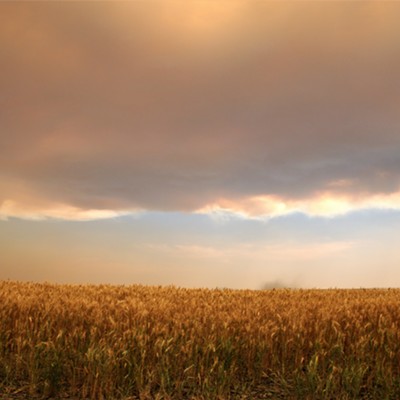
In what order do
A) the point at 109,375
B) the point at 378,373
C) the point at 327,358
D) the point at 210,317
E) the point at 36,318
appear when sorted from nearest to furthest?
the point at 109,375, the point at 378,373, the point at 327,358, the point at 36,318, the point at 210,317

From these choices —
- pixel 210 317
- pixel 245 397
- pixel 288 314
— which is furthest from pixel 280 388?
pixel 288 314

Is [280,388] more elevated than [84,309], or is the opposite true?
[84,309]

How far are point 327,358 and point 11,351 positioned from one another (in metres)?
4.31

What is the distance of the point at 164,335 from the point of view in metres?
7.18

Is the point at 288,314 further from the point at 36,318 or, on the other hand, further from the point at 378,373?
the point at 36,318

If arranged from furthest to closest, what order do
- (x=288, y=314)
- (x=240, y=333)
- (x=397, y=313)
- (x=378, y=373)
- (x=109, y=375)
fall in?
(x=397, y=313) < (x=288, y=314) < (x=240, y=333) < (x=378, y=373) < (x=109, y=375)

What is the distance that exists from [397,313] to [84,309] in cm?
614

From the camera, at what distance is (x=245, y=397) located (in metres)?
6.02

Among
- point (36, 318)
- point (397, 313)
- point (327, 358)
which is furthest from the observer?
point (397, 313)

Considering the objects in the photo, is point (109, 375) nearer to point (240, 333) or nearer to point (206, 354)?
point (206, 354)

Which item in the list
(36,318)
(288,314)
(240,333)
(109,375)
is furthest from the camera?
(288,314)

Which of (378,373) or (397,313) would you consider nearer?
(378,373)

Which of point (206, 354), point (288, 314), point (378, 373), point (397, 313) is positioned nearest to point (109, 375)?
point (206, 354)

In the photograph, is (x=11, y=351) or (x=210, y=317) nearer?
(x=11, y=351)
